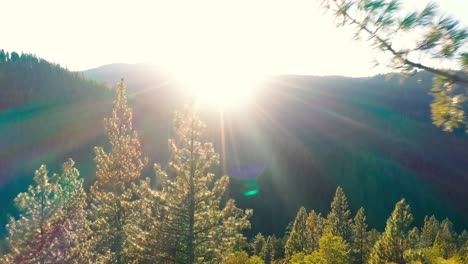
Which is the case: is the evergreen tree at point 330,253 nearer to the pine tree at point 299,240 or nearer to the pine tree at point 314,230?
the pine tree at point 314,230

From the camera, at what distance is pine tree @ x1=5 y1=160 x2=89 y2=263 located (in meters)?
18.4

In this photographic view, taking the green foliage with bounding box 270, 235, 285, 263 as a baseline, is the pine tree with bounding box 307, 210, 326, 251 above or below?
above

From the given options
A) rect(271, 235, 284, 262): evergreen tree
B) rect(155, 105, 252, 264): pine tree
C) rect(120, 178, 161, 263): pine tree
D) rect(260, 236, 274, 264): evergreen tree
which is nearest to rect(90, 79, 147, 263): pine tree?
rect(120, 178, 161, 263): pine tree

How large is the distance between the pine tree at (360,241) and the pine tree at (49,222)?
27.5 m

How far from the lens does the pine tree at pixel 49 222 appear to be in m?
18.4

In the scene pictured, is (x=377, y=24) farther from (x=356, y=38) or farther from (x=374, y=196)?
(x=374, y=196)

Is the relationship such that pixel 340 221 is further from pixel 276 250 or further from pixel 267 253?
pixel 276 250

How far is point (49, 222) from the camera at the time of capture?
18.7 metres

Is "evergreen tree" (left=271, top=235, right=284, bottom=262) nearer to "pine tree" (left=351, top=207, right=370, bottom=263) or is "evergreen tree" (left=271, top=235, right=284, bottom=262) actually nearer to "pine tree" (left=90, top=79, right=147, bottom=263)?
"pine tree" (left=351, top=207, right=370, bottom=263)

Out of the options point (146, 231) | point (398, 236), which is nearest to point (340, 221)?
point (398, 236)

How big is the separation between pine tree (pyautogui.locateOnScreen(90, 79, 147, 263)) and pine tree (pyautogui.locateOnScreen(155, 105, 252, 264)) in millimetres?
3902

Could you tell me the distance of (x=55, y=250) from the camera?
18922 mm

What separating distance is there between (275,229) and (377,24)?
147m

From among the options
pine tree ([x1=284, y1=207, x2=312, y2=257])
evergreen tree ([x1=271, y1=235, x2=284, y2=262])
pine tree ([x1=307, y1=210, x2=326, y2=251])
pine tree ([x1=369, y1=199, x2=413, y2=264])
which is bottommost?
evergreen tree ([x1=271, y1=235, x2=284, y2=262])
